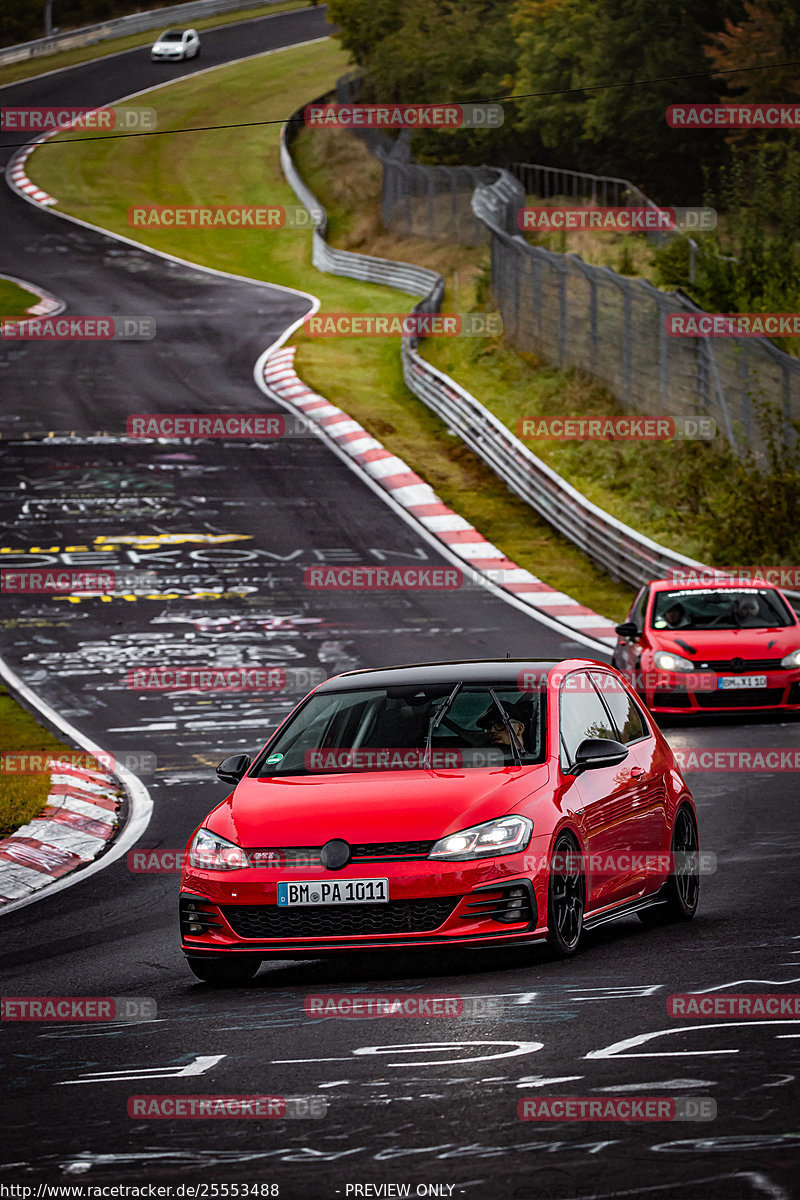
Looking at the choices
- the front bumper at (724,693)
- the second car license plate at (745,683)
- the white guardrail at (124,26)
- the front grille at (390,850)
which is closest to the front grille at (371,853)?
the front grille at (390,850)

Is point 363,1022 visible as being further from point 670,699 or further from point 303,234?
point 303,234

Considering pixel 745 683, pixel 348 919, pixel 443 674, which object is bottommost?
pixel 745 683

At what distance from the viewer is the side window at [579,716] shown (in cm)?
908

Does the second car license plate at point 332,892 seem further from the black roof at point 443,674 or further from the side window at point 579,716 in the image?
the black roof at point 443,674

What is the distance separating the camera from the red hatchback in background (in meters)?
17.9

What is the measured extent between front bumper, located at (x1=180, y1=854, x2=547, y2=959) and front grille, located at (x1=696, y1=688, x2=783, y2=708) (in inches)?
394

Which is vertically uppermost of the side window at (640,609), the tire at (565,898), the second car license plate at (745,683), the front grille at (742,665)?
the tire at (565,898)

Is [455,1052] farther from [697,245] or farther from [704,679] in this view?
[697,245]

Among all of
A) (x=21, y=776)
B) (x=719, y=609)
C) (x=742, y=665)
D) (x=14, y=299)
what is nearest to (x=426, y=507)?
(x=719, y=609)

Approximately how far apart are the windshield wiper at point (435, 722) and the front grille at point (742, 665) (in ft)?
29.8

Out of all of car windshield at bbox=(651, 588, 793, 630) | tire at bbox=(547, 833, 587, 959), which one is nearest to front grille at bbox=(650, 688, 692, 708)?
car windshield at bbox=(651, 588, 793, 630)

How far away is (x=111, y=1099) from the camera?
6273 mm

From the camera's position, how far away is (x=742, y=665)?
17938 millimetres

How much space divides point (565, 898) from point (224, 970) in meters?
1.60
